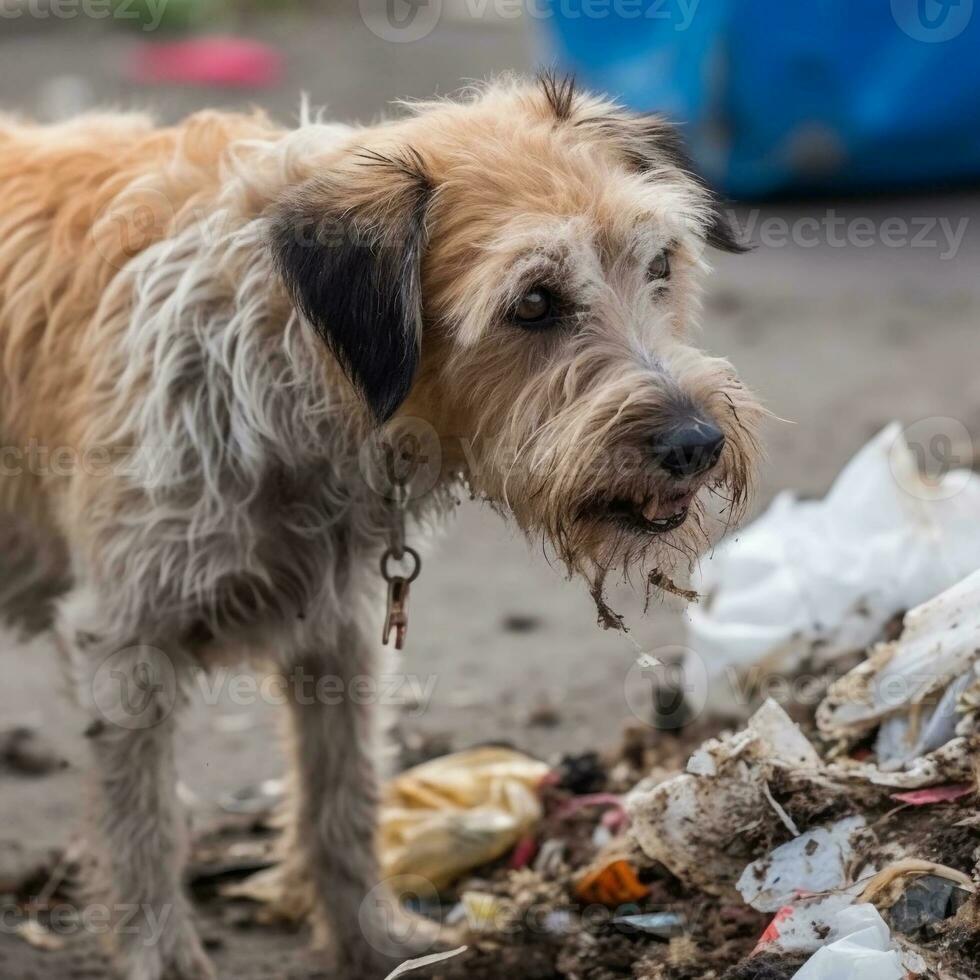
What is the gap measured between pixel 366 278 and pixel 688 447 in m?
0.75

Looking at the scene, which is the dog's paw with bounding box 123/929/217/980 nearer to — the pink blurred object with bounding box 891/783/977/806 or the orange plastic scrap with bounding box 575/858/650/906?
the orange plastic scrap with bounding box 575/858/650/906

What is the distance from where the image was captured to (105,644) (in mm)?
3439

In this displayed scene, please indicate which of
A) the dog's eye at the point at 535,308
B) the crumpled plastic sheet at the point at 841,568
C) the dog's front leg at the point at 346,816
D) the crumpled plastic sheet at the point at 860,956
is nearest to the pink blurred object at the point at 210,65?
the crumpled plastic sheet at the point at 841,568

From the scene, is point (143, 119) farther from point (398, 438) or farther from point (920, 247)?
point (920, 247)

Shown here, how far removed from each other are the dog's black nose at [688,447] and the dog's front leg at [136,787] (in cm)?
136

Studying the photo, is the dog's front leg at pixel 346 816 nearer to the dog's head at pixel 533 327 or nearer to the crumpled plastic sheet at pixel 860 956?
the dog's head at pixel 533 327

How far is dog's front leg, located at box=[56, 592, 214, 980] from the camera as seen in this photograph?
3471 mm

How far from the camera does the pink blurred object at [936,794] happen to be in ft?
9.91

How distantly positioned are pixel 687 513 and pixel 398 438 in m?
0.67

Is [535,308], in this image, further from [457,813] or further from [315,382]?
[457,813]

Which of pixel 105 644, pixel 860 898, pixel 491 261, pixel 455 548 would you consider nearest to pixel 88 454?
pixel 105 644

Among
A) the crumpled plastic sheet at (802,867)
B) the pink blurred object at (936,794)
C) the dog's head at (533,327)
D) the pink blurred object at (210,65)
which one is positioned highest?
the pink blurred object at (210,65)

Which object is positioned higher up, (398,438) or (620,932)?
(398,438)

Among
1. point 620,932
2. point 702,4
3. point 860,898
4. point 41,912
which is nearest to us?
point 860,898
